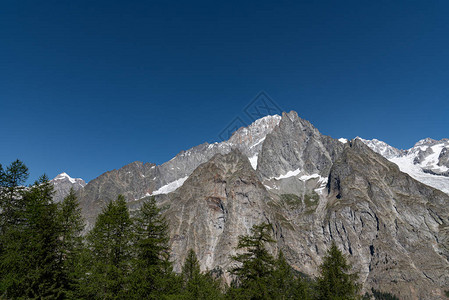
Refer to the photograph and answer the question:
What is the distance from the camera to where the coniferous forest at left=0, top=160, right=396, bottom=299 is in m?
24.2

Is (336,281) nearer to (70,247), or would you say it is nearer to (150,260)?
(150,260)

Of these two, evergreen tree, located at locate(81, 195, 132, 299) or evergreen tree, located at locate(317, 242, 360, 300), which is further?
evergreen tree, located at locate(317, 242, 360, 300)

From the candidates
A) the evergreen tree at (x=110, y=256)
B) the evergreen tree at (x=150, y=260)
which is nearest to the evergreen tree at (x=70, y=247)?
the evergreen tree at (x=110, y=256)

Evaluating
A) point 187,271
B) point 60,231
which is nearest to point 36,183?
point 60,231

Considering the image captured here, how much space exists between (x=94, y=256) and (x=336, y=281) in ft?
91.9

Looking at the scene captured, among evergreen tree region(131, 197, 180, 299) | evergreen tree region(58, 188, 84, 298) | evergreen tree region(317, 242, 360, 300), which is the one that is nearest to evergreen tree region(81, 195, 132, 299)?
evergreen tree region(131, 197, 180, 299)

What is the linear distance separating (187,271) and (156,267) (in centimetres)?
3212

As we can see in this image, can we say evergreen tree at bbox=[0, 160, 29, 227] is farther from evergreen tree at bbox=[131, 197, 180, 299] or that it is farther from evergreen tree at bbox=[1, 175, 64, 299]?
evergreen tree at bbox=[131, 197, 180, 299]

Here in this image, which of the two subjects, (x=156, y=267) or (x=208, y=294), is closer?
(x=156, y=267)

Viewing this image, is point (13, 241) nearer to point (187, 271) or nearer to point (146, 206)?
point (146, 206)

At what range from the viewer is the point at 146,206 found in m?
28.7

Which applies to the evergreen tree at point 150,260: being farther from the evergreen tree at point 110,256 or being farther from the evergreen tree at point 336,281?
the evergreen tree at point 336,281

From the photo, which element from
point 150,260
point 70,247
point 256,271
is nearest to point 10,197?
point 70,247

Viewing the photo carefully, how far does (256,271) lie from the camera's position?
2452 cm
